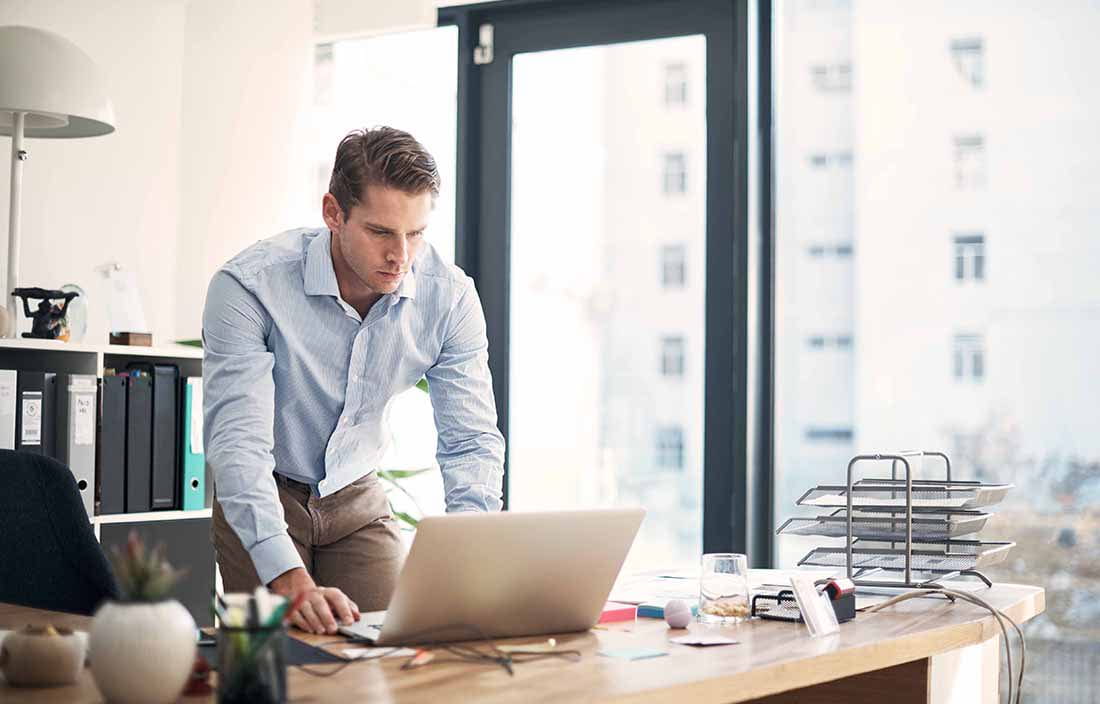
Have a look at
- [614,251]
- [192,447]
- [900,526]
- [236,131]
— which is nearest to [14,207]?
[192,447]

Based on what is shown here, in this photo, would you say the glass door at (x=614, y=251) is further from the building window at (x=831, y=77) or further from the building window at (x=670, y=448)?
the building window at (x=831, y=77)

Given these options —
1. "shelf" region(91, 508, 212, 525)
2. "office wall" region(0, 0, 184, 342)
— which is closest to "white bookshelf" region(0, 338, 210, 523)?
"shelf" region(91, 508, 212, 525)

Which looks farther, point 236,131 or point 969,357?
point 236,131

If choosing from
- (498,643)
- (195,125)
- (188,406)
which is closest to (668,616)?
(498,643)

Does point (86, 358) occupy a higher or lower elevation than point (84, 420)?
higher

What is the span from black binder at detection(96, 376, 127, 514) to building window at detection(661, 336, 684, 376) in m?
1.61

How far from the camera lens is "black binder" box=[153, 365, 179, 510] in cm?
348

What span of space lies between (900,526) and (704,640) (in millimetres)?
704

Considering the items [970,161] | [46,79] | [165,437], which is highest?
[46,79]

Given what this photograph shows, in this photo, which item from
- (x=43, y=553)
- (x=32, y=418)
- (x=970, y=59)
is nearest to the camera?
(x=43, y=553)

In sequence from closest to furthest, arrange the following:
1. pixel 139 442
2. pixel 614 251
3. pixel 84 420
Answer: pixel 84 420 < pixel 139 442 < pixel 614 251

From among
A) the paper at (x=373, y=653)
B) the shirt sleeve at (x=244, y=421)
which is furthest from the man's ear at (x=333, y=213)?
the paper at (x=373, y=653)

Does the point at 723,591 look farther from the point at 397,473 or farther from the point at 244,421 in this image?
the point at 397,473

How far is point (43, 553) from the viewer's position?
2209 millimetres
